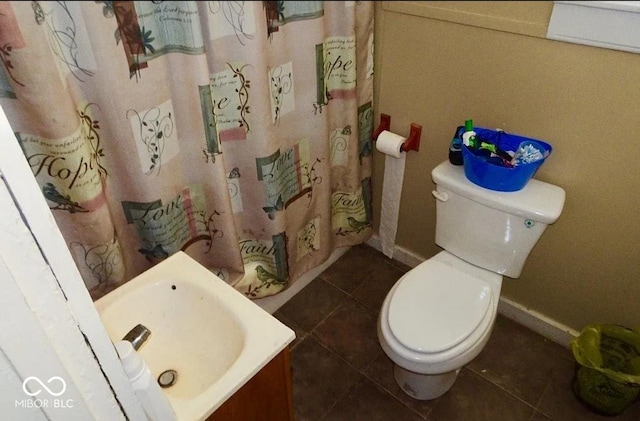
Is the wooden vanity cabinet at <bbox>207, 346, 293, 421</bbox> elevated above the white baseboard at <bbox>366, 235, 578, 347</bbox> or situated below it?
above

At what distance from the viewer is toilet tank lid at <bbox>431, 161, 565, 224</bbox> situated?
52.6 inches

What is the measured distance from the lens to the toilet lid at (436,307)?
51.9 inches

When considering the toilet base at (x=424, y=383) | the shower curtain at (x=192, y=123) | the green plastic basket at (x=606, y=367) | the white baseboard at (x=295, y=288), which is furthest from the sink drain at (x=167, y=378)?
the green plastic basket at (x=606, y=367)

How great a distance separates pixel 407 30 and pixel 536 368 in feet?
4.26

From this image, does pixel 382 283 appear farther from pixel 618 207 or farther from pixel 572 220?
pixel 618 207

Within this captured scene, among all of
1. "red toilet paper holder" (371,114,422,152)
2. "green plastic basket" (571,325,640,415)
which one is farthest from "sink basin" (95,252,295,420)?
"green plastic basket" (571,325,640,415)

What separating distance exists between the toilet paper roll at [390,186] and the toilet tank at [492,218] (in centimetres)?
26

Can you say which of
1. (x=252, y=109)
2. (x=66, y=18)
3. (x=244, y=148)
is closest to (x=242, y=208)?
(x=244, y=148)

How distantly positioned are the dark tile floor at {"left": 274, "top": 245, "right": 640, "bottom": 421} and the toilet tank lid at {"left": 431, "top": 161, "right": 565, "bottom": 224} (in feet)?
2.11

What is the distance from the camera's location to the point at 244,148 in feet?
4.55

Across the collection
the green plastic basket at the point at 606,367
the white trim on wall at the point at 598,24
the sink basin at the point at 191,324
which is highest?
the white trim on wall at the point at 598,24

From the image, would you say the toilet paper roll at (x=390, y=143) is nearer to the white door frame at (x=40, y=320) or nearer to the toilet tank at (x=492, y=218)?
the toilet tank at (x=492, y=218)

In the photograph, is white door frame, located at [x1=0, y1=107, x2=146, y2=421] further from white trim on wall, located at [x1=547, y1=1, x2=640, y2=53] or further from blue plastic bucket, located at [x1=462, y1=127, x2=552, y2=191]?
white trim on wall, located at [x1=547, y1=1, x2=640, y2=53]

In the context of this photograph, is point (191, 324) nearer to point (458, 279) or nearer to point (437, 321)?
point (437, 321)
